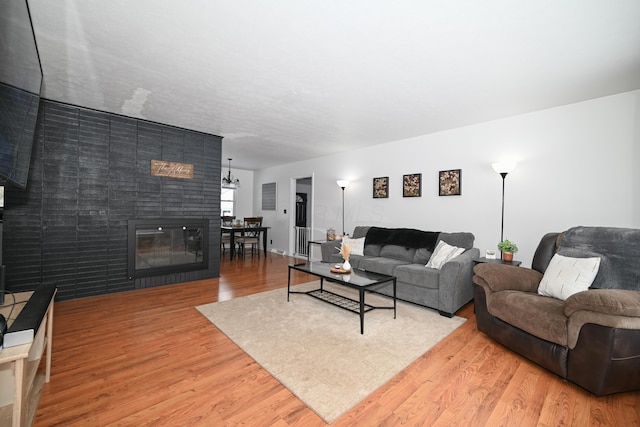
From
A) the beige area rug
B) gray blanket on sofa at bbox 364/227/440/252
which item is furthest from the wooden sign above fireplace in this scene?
gray blanket on sofa at bbox 364/227/440/252

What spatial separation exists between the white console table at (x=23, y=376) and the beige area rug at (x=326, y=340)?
126cm

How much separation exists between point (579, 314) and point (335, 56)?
2.59 metres

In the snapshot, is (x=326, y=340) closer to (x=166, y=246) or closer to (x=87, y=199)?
(x=166, y=246)

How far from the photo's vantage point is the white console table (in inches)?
42.3

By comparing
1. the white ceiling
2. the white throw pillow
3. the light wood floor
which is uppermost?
the white ceiling

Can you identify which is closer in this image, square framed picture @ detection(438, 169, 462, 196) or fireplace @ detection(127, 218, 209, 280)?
fireplace @ detection(127, 218, 209, 280)

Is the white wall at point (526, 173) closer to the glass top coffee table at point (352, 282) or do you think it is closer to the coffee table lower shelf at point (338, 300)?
the glass top coffee table at point (352, 282)

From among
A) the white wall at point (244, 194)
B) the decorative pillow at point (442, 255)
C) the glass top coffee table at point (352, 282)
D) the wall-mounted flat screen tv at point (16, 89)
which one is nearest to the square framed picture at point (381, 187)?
the decorative pillow at point (442, 255)

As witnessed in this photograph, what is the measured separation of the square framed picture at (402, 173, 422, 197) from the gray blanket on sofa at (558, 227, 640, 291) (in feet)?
7.54

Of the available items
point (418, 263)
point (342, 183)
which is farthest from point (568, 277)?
point (342, 183)

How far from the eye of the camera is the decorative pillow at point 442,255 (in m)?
3.53

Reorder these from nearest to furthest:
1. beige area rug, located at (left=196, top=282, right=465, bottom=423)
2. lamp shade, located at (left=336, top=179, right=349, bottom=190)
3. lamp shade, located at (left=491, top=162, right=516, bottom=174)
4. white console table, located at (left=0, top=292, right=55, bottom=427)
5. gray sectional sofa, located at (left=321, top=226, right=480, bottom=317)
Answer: white console table, located at (left=0, top=292, right=55, bottom=427) < beige area rug, located at (left=196, top=282, right=465, bottom=423) < gray sectional sofa, located at (left=321, top=226, right=480, bottom=317) < lamp shade, located at (left=491, top=162, right=516, bottom=174) < lamp shade, located at (left=336, top=179, right=349, bottom=190)

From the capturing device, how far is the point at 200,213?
4.59m

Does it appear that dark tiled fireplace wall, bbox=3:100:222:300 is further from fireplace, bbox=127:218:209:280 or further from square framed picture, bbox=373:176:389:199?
square framed picture, bbox=373:176:389:199
